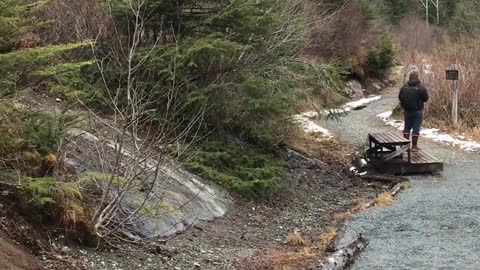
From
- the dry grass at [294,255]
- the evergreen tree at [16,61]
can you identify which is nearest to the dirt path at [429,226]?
the dry grass at [294,255]

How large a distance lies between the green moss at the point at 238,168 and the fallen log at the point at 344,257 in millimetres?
2636

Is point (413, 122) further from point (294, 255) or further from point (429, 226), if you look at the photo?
point (294, 255)

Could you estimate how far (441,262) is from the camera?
6676 millimetres

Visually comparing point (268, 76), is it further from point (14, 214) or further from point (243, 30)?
point (14, 214)

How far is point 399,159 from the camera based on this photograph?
40.8 feet

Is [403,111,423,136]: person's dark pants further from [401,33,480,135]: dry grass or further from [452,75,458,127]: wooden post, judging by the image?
[452,75,458,127]: wooden post

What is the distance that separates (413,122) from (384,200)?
3929mm

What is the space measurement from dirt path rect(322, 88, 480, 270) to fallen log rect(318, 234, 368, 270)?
0.32 ft

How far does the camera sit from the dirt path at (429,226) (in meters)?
6.78

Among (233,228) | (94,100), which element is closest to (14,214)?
(233,228)

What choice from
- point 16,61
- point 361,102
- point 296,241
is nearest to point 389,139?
point 296,241

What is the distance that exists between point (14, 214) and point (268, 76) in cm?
642

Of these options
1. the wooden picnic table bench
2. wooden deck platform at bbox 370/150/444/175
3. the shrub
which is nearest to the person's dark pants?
the wooden picnic table bench

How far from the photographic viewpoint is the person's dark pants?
43.1ft
